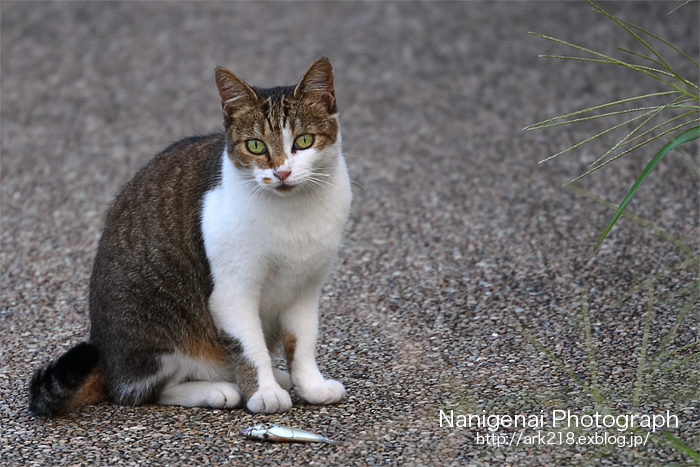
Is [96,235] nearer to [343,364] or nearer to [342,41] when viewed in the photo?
[343,364]

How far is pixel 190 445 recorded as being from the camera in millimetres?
2859

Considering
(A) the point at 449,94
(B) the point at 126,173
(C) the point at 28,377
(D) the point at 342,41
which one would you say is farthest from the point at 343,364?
(D) the point at 342,41

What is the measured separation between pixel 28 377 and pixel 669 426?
2410mm

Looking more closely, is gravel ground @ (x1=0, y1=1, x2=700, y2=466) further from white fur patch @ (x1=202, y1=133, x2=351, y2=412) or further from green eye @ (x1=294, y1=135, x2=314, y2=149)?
green eye @ (x1=294, y1=135, x2=314, y2=149)

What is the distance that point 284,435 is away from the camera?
286 cm

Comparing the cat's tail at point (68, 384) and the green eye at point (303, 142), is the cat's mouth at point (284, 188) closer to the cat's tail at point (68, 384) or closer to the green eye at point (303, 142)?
the green eye at point (303, 142)

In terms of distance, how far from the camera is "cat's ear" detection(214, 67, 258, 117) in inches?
118

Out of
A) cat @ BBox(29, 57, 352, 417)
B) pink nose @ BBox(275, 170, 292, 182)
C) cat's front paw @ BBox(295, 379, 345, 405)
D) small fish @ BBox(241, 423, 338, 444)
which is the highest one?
pink nose @ BBox(275, 170, 292, 182)

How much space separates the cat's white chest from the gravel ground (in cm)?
30

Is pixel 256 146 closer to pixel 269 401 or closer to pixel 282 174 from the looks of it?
pixel 282 174

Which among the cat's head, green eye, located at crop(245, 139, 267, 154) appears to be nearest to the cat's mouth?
the cat's head

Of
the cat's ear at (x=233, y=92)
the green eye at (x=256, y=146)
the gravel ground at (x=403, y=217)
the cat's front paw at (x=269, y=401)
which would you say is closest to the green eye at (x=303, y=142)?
the green eye at (x=256, y=146)

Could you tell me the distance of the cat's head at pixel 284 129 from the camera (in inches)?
114

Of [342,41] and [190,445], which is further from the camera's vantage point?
[342,41]
